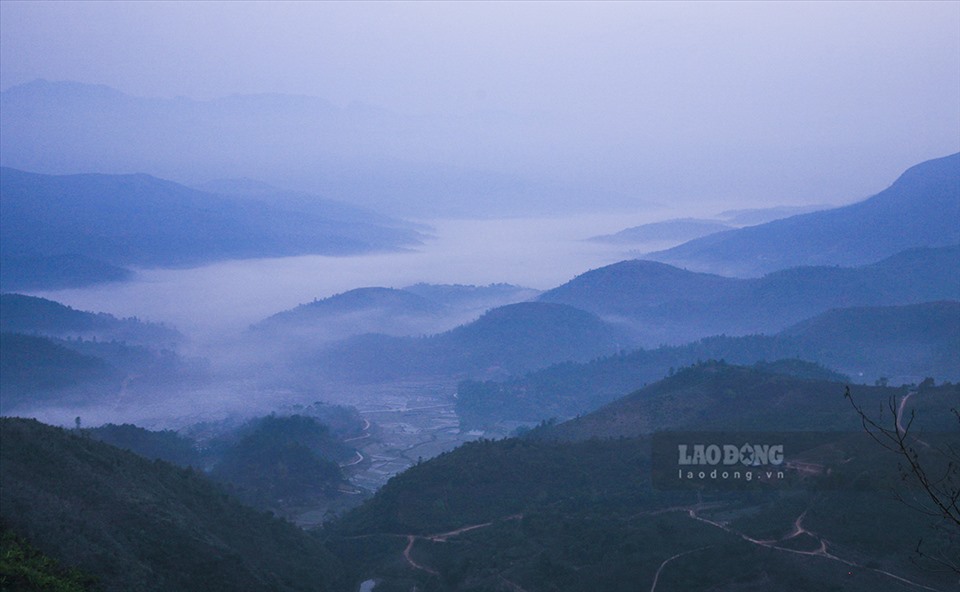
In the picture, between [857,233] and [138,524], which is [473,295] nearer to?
[857,233]

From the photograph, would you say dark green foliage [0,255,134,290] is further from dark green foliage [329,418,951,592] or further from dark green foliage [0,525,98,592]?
dark green foliage [0,525,98,592]

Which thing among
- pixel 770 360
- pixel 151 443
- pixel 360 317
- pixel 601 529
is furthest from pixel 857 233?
pixel 601 529

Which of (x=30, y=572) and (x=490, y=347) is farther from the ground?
(x=490, y=347)

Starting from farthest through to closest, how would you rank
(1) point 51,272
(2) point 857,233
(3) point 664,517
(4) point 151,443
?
(2) point 857,233, (1) point 51,272, (4) point 151,443, (3) point 664,517

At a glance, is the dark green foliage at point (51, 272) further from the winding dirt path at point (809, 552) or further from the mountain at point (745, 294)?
the winding dirt path at point (809, 552)

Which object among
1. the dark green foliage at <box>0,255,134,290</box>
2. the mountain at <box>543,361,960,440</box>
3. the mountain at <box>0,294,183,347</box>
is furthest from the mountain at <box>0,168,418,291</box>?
the mountain at <box>543,361,960,440</box>

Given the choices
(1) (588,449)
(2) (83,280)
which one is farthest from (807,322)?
(2) (83,280)

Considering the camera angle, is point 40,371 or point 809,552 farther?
point 40,371
